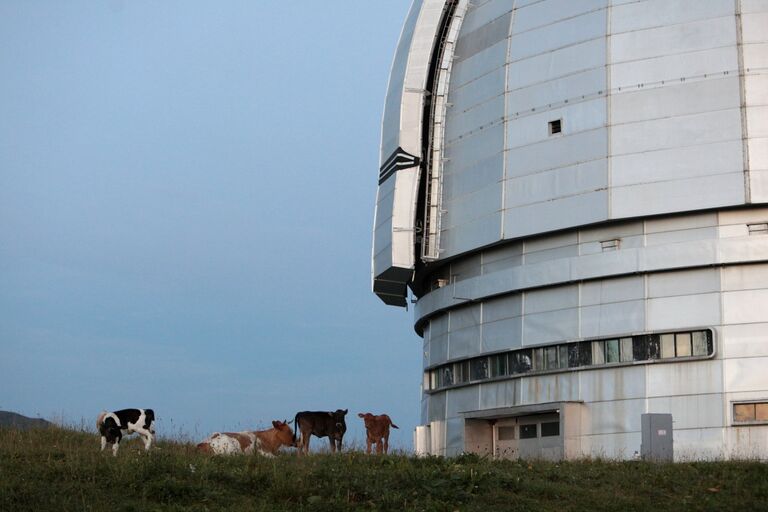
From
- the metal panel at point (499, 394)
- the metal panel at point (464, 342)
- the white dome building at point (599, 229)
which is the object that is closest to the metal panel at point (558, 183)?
the white dome building at point (599, 229)

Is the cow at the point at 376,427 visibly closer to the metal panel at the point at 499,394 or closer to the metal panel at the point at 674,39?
the metal panel at the point at 499,394

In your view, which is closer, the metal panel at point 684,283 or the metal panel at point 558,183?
the metal panel at point 684,283

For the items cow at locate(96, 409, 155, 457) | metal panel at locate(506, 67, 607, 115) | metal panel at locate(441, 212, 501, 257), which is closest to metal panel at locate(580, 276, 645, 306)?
metal panel at locate(441, 212, 501, 257)

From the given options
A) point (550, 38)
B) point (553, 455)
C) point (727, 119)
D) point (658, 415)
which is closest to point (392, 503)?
point (658, 415)

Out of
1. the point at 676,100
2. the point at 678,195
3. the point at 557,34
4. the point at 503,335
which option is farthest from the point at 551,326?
the point at 557,34

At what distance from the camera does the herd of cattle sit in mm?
21516

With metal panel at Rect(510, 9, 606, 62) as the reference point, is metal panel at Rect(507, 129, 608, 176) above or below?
below

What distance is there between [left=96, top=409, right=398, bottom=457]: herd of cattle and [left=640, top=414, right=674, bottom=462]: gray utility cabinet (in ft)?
21.3

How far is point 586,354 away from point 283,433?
9477 millimetres

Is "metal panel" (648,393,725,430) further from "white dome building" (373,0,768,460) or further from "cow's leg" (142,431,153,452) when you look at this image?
"cow's leg" (142,431,153,452)

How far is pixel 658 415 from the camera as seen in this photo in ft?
90.4

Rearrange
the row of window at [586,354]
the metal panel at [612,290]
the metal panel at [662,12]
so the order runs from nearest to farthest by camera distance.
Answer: the row of window at [586,354], the metal panel at [612,290], the metal panel at [662,12]

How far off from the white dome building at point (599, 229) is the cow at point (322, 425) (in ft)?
22.0

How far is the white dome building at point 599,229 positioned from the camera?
28.5 meters
